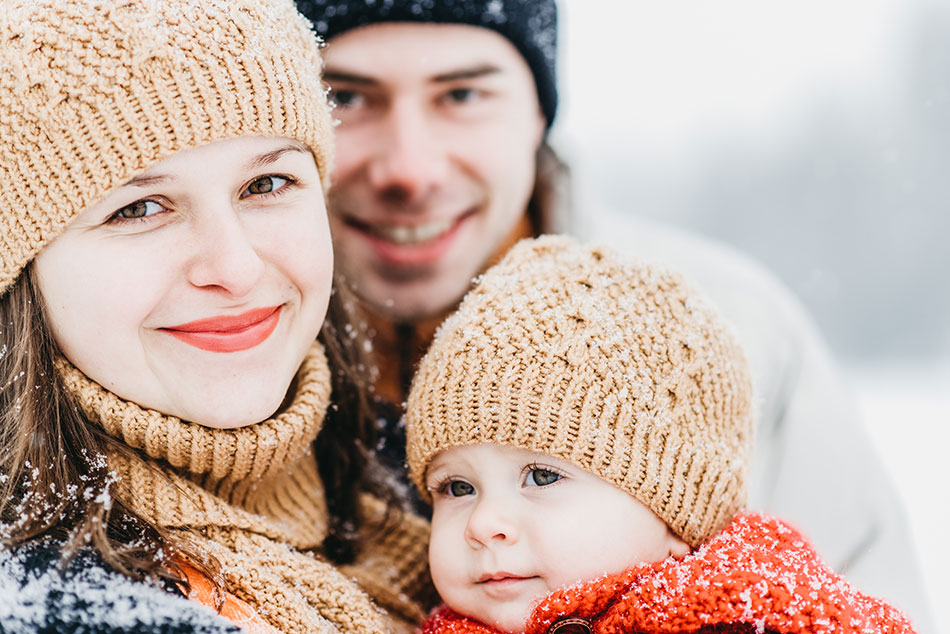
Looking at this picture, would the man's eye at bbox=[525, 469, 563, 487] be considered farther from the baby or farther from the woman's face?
the woman's face

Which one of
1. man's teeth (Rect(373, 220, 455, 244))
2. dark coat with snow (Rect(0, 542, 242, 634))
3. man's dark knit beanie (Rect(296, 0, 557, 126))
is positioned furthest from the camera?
man's teeth (Rect(373, 220, 455, 244))

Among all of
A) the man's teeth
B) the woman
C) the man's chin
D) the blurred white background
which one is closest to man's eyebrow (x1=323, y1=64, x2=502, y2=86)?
the man's teeth

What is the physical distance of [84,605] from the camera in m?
1.35

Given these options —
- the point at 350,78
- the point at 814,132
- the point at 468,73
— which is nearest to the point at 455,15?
the point at 468,73

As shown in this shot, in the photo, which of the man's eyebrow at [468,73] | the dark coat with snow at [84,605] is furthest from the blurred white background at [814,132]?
the dark coat with snow at [84,605]

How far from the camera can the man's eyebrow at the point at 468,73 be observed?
Answer: 265 cm

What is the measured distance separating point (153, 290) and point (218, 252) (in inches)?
4.4

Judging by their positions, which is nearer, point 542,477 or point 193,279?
point 193,279

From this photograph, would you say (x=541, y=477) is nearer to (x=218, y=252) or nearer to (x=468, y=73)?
(x=218, y=252)

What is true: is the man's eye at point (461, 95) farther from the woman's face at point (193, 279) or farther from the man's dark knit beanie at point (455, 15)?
the woman's face at point (193, 279)

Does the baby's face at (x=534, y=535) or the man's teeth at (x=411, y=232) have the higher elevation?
the man's teeth at (x=411, y=232)

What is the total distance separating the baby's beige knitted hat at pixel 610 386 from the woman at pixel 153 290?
0.30 m

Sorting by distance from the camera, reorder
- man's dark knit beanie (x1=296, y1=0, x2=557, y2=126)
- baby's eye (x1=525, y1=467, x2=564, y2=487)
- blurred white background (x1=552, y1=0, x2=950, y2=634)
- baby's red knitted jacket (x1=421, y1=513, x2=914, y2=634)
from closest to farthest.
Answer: baby's red knitted jacket (x1=421, y1=513, x2=914, y2=634) → baby's eye (x1=525, y1=467, x2=564, y2=487) → man's dark knit beanie (x1=296, y1=0, x2=557, y2=126) → blurred white background (x1=552, y1=0, x2=950, y2=634)

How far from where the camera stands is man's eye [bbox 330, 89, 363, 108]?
8.86 feet
